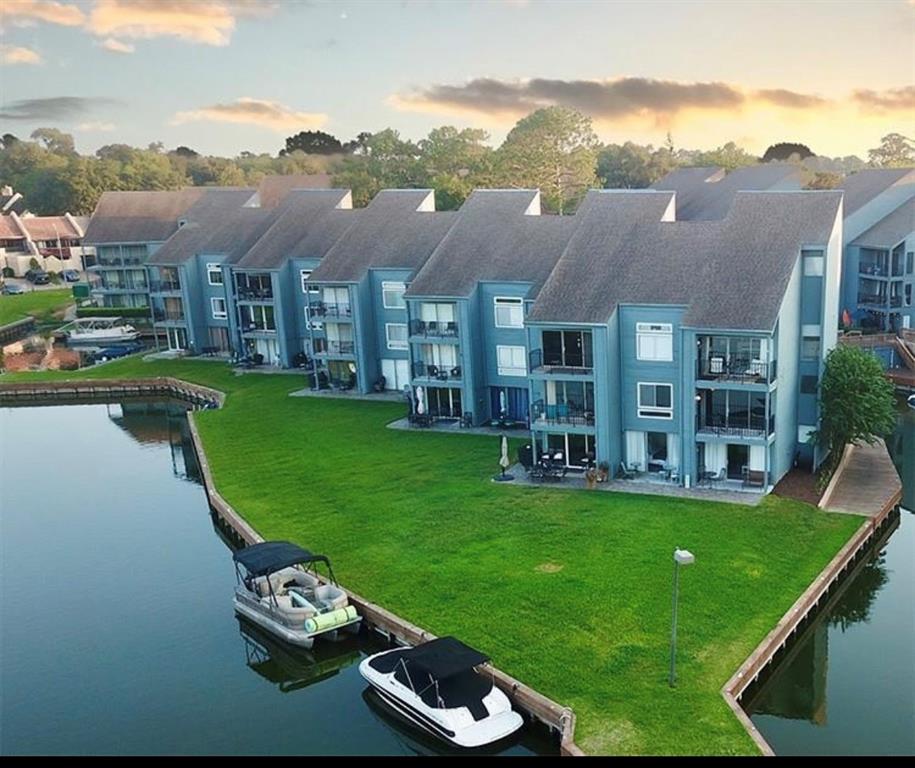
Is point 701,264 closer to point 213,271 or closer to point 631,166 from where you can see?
point 213,271

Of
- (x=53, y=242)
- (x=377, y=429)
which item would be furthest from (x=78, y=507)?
(x=53, y=242)

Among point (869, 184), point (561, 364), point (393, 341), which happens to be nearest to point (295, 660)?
point (561, 364)

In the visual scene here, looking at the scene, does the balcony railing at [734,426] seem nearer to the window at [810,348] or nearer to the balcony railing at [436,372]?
the window at [810,348]

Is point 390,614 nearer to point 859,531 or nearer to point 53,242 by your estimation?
point 859,531

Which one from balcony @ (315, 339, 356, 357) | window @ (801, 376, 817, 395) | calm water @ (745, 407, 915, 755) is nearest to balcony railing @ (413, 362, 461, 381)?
balcony @ (315, 339, 356, 357)

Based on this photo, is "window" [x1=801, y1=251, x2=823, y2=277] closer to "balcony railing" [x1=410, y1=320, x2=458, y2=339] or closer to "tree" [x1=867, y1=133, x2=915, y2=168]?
"balcony railing" [x1=410, y1=320, x2=458, y2=339]

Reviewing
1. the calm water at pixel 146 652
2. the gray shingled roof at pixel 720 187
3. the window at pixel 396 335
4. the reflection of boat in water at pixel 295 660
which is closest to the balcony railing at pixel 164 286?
the window at pixel 396 335
